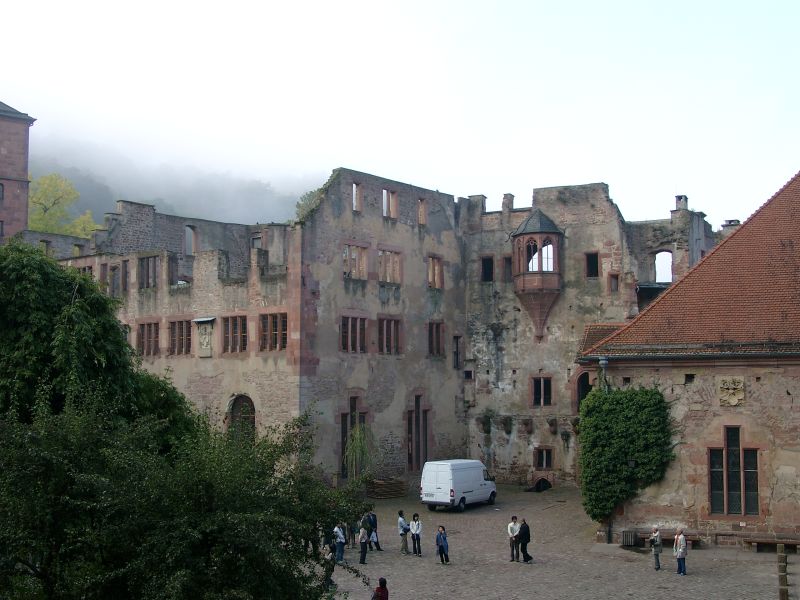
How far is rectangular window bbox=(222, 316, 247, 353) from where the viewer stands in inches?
1665

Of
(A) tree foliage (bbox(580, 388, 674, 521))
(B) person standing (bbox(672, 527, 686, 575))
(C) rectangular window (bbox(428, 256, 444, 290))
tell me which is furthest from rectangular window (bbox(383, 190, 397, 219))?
(B) person standing (bbox(672, 527, 686, 575))

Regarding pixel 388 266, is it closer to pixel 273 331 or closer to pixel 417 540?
pixel 273 331

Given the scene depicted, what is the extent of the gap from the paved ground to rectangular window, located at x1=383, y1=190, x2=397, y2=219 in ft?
48.6

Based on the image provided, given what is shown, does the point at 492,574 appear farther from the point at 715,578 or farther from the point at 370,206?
the point at 370,206

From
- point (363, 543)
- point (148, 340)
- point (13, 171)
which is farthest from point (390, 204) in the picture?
point (13, 171)

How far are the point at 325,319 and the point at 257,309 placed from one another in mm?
2854

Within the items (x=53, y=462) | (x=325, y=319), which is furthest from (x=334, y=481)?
(x=53, y=462)

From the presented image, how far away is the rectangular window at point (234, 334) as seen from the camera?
139ft

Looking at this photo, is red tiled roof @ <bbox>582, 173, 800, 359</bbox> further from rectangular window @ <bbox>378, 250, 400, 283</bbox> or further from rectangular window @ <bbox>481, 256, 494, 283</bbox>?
rectangular window @ <bbox>481, 256, 494, 283</bbox>

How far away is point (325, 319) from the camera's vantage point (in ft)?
135

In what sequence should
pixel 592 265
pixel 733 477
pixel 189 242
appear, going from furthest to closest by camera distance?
pixel 189 242 → pixel 592 265 → pixel 733 477

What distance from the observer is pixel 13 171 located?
63.5 metres

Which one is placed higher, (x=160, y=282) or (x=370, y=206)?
(x=370, y=206)

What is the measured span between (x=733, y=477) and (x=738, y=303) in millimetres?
4975
